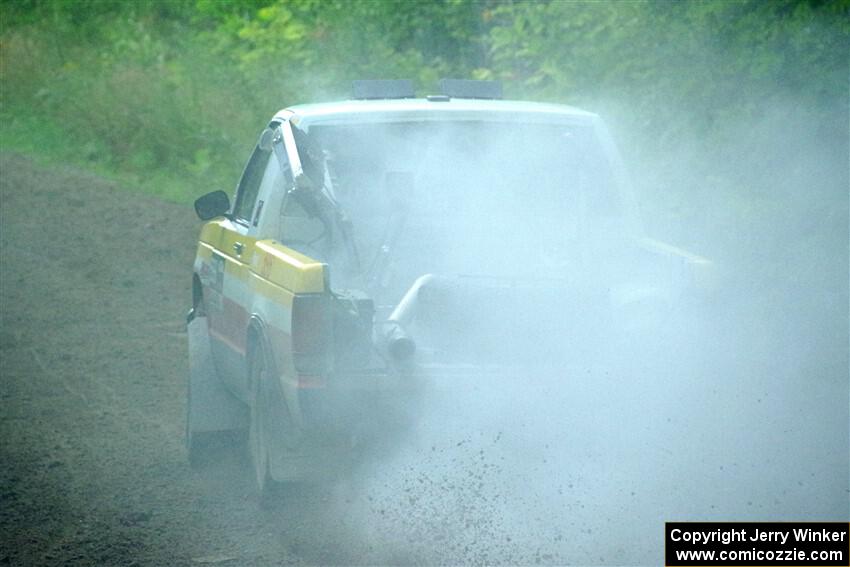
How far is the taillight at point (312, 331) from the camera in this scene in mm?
5898

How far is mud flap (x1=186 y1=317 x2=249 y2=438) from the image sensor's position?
7805 mm

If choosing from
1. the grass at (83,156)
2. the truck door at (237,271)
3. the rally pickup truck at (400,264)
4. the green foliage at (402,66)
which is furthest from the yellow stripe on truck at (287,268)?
the grass at (83,156)

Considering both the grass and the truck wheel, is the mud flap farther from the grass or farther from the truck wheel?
the grass

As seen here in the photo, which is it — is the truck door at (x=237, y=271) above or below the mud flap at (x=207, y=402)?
above

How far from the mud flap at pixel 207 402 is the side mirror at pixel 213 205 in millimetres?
693

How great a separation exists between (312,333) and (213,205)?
233cm

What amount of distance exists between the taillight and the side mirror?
2238mm

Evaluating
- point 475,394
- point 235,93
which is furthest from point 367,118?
point 235,93

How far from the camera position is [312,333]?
5902 mm

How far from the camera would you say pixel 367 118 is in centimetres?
716

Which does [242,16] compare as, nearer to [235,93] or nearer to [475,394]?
[235,93]

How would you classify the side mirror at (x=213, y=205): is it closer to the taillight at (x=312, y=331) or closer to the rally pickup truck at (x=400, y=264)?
the rally pickup truck at (x=400, y=264)

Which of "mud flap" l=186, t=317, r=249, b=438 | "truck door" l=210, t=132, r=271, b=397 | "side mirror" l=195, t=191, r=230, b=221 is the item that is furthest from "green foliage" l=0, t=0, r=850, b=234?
"mud flap" l=186, t=317, r=249, b=438

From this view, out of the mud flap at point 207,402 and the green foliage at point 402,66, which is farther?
the green foliage at point 402,66
